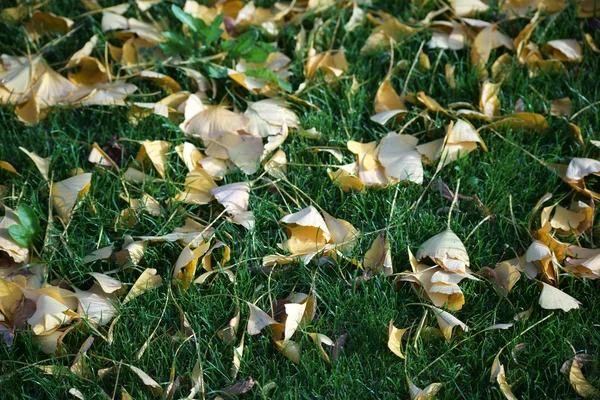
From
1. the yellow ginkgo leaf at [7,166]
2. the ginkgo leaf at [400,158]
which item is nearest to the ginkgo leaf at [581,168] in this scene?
the ginkgo leaf at [400,158]

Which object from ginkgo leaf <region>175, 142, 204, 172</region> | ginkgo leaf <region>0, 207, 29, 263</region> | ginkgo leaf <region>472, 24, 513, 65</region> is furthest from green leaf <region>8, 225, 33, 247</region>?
ginkgo leaf <region>472, 24, 513, 65</region>

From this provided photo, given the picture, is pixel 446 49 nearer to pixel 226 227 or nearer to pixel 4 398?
pixel 226 227

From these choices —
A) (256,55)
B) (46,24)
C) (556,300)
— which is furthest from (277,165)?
(46,24)

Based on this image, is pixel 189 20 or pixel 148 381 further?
pixel 189 20

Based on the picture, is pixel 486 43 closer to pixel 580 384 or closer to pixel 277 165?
pixel 277 165

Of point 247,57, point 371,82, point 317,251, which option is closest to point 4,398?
point 317,251

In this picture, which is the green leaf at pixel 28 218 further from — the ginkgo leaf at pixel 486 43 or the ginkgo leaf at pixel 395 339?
the ginkgo leaf at pixel 486 43
